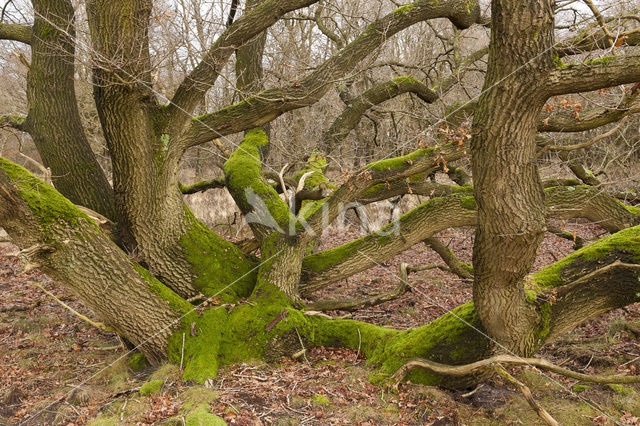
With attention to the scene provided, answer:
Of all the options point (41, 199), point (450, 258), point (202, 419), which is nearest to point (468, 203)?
point (450, 258)

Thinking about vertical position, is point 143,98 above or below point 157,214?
above

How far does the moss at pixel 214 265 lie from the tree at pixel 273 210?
0.02 meters

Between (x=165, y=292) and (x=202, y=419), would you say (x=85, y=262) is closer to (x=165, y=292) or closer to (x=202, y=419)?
(x=165, y=292)

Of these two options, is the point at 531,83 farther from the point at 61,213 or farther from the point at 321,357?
the point at 61,213

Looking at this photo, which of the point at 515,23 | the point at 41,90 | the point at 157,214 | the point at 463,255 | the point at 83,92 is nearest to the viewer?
the point at 515,23

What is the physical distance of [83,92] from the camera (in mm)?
11742

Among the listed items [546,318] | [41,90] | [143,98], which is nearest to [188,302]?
[143,98]

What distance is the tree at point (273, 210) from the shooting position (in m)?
3.08

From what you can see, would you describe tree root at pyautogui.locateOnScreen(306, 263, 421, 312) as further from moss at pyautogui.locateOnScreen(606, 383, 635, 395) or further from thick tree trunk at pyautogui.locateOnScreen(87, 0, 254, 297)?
moss at pyautogui.locateOnScreen(606, 383, 635, 395)

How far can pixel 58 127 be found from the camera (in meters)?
5.25

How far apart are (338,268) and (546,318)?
2.48 meters

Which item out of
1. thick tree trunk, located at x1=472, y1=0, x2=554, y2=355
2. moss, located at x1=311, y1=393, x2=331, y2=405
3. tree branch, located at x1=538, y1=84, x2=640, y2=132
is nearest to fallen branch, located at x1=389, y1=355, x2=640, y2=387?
thick tree trunk, located at x1=472, y1=0, x2=554, y2=355

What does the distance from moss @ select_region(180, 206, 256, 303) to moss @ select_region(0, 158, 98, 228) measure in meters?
1.30

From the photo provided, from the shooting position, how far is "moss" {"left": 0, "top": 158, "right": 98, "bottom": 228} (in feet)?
12.6
